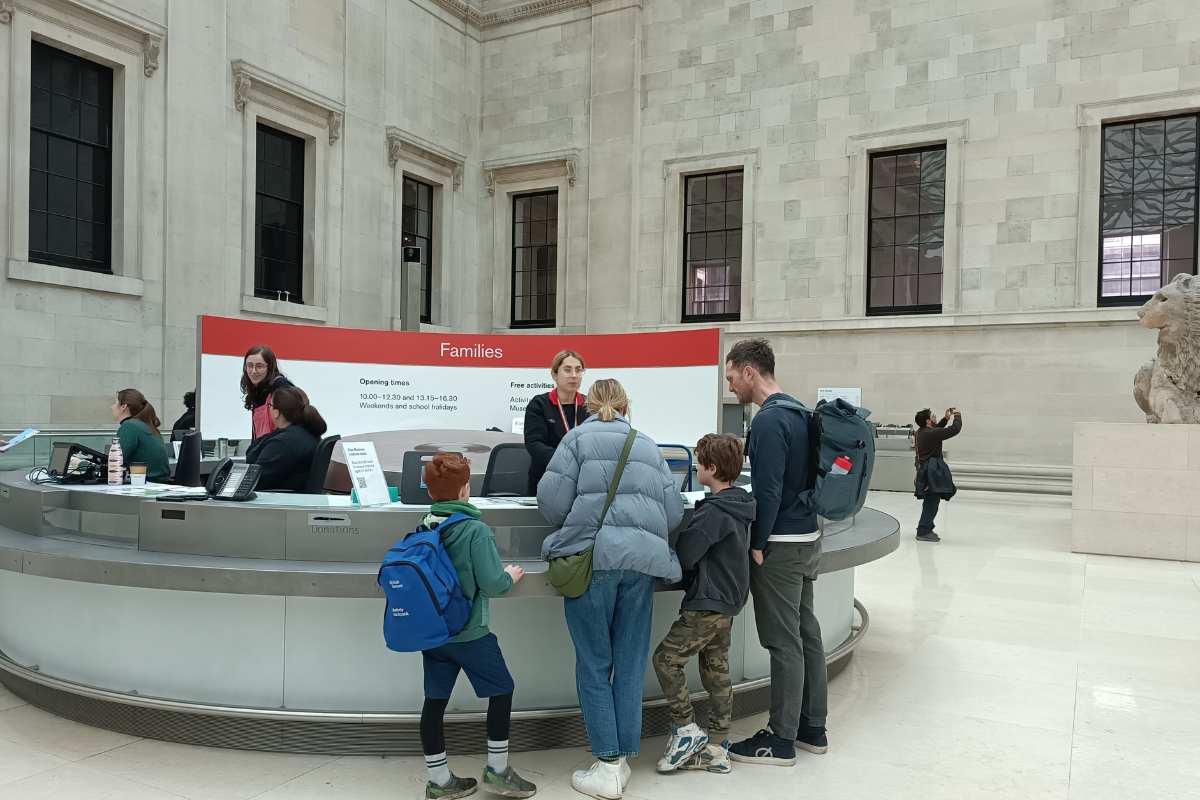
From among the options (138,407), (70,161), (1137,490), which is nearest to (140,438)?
(138,407)

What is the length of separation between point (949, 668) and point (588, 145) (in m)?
16.3

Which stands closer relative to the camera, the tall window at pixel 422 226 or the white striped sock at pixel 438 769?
the white striped sock at pixel 438 769

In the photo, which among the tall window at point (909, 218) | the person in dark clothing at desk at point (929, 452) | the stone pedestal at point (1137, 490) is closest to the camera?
the stone pedestal at point (1137, 490)

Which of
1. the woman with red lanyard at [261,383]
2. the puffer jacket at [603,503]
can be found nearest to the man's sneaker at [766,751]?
the puffer jacket at [603,503]

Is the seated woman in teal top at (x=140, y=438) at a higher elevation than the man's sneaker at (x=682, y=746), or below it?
higher

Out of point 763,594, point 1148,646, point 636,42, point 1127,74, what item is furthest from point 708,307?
point 763,594

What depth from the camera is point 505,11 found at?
66.9 ft

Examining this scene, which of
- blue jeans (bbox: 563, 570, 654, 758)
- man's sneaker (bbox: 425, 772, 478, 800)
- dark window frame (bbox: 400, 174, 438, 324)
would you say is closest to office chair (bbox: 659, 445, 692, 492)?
blue jeans (bbox: 563, 570, 654, 758)

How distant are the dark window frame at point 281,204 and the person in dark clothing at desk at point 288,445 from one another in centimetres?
1252

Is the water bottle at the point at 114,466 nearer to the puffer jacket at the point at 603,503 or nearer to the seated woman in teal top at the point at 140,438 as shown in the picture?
the seated woman in teal top at the point at 140,438

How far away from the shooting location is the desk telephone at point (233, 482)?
3.90m

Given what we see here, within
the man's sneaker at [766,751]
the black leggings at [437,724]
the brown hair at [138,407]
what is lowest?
the man's sneaker at [766,751]

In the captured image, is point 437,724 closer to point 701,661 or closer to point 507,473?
point 701,661

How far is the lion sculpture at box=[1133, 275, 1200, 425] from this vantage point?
30.8ft
